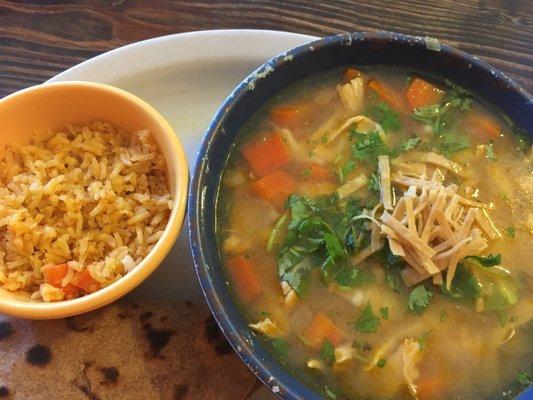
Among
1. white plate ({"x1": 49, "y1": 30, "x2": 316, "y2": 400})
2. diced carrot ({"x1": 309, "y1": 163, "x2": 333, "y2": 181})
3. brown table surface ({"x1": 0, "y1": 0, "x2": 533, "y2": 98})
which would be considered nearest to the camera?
→ diced carrot ({"x1": 309, "y1": 163, "x2": 333, "y2": 181})

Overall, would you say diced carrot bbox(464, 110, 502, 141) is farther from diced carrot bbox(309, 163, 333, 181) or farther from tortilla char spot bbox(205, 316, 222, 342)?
tortilla char spot bbox(205, 316, 222, 342)

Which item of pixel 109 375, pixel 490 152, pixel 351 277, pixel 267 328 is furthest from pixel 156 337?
pixel 490 152

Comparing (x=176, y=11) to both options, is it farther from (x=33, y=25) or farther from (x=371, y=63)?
(x=371, y=63)

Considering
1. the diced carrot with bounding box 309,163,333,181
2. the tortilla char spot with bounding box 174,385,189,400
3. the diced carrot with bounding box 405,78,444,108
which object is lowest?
the tortilla char spot with bounding box 174,385,189,400

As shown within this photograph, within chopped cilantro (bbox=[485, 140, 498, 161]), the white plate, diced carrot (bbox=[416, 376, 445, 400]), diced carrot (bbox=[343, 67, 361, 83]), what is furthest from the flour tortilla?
chopped cilantro (bbox=[485, 140, 498, 161])

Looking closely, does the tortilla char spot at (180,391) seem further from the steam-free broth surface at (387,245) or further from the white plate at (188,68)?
the white plate at (188,68)

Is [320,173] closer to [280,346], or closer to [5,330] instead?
[280,346]

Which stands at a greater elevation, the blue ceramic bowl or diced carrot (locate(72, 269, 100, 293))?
the blue ceramic bowl
